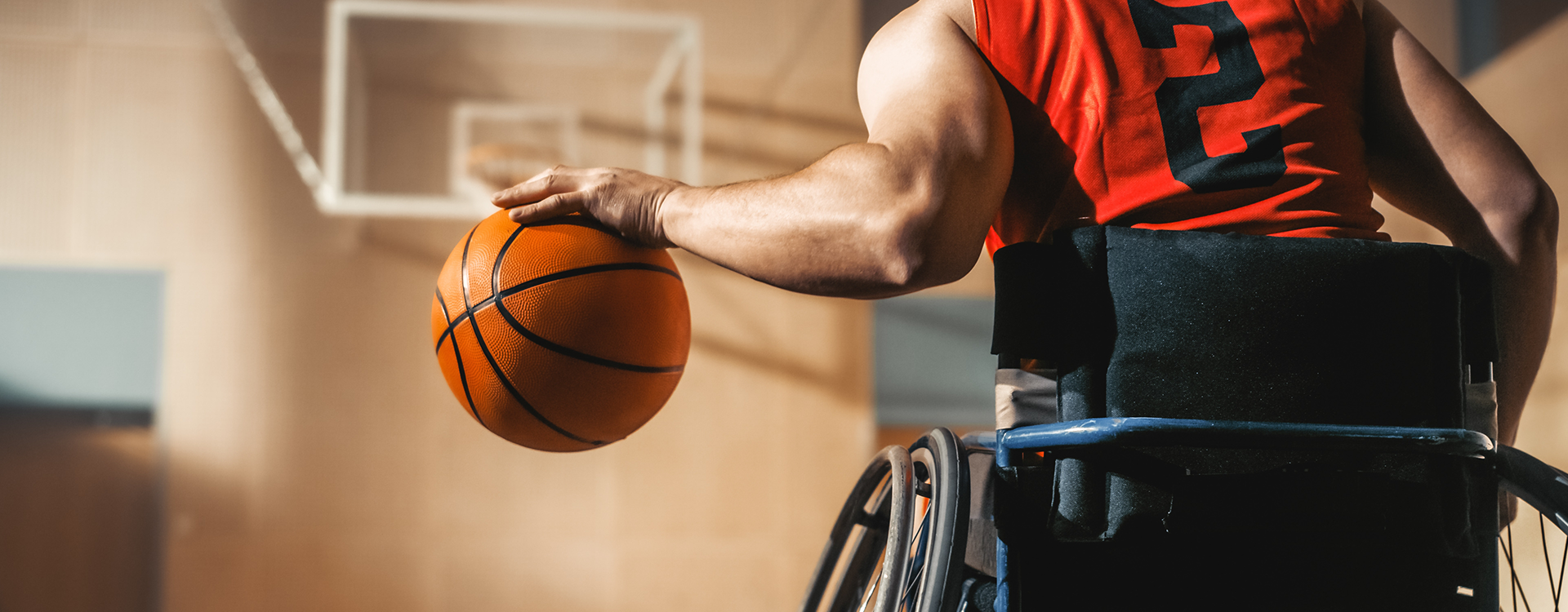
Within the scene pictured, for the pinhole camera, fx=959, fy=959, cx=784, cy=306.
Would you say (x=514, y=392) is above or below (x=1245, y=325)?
below

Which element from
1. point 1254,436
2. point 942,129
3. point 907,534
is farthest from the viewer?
point 907,534

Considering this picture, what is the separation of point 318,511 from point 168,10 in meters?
2.52

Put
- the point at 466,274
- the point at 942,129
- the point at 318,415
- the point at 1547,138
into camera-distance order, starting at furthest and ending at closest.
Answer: the point at 318,415 < the point at 1547,138 < the point at 466,274 < the point at 942,129

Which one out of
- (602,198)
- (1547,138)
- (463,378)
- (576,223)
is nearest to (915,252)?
(602,198)

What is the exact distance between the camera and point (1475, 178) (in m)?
1.11

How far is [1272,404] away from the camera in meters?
0.86

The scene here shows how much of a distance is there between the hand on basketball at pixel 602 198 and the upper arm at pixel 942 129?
0.92 feet

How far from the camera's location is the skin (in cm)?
89

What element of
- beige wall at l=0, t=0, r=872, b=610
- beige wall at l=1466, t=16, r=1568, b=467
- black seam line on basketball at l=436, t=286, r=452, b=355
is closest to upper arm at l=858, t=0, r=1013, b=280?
black seam line on basketball at l=436, t=286, r=452, b=355

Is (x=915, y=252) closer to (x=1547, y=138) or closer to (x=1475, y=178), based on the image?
(x=1475, y=178)

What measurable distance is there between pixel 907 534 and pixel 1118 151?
0.52m

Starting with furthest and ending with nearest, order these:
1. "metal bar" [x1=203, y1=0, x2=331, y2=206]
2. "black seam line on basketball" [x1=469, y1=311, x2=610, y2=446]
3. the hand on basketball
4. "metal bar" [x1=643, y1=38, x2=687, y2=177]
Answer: "metal bar" [x1=643, y1=38, x2=687, y2=177] → "metal bar" [x1=203, y1=0, x2=331, y2=206] → "black seam line on basketball" [x1=469, y1=311, x2=610, y2=446] → the hand on basketball

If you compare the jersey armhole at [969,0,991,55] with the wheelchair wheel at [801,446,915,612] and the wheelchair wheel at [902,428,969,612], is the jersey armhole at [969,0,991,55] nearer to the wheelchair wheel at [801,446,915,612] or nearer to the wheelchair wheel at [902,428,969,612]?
the wheelchair wheel at [902,428,969,612]

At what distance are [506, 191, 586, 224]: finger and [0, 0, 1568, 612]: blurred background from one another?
130 inches
